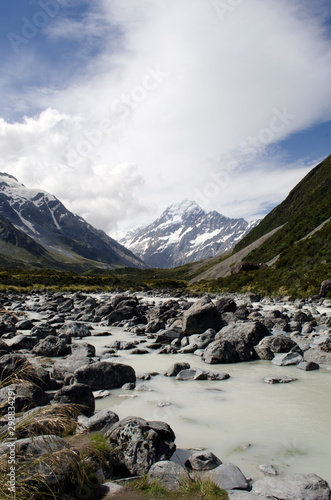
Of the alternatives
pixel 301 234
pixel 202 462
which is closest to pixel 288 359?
pixel 202 462

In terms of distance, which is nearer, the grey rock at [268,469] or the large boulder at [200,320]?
the grey rock at [268,469]

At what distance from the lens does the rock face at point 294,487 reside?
14.9ft

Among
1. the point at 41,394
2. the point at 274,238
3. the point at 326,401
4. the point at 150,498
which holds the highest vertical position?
the point at 274,238

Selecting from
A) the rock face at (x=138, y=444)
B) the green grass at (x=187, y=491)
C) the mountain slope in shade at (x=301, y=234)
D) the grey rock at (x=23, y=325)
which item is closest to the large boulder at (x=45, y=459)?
the green grass at (x=187, y=491)

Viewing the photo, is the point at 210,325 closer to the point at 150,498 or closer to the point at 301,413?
the point at 301,413

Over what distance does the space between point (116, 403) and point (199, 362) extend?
5.48m

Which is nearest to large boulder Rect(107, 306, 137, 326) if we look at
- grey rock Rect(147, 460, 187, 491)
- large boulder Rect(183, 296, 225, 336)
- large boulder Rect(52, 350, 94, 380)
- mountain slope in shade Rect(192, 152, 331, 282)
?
large boulder Rect(183, 296, 225, 336)

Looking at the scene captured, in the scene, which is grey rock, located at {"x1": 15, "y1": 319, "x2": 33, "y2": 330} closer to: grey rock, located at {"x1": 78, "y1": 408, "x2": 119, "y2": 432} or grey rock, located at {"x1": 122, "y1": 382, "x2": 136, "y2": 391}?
grey rock, located at {"x1": 122, "y1": 382, "x2": 136, "y2": 391}

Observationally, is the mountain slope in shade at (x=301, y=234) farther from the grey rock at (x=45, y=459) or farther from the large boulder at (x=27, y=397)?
the grey rock at (x=45, y=459)

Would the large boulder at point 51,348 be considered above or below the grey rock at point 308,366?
above

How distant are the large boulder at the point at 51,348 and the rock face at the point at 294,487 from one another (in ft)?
37.9

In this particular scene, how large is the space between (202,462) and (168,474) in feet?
2.60

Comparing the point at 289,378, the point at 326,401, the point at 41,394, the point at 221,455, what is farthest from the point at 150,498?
the point at 289,378

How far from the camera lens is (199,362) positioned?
13453mm
